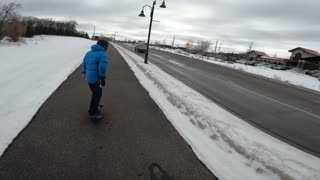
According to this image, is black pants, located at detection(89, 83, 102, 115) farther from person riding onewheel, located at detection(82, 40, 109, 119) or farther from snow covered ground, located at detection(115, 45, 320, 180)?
snow covered ground, located at detection(115, 45, 320, 180)

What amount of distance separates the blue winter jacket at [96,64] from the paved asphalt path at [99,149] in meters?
0.98

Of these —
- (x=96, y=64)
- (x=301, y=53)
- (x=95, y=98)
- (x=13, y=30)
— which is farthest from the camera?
(x=301, y=53)

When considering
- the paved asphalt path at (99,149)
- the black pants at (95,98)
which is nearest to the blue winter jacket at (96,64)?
the black pants at (95,98)

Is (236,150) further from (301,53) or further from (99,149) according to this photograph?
(301,53)

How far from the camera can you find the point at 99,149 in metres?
4.38

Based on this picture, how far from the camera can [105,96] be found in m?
8.24

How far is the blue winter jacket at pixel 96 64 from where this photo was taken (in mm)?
5512

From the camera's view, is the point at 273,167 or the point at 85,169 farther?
the point at 273,167

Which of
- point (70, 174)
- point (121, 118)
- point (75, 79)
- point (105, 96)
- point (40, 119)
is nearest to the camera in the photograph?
point (70, 174)

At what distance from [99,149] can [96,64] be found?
1979mm

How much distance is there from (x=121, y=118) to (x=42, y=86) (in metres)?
3.88

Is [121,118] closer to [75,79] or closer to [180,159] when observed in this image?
[180,159]

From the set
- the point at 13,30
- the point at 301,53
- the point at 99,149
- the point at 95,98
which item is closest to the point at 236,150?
the point at 99,149

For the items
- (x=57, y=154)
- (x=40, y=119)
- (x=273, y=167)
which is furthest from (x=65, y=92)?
(x=273, y=167)
